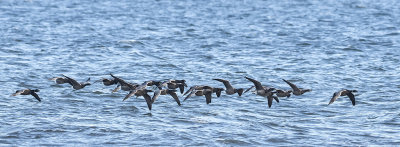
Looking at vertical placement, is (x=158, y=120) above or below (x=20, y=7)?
below

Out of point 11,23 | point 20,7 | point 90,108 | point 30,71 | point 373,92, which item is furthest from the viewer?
point 20,7

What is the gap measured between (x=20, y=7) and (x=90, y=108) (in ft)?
154

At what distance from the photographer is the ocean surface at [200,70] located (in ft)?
78.8

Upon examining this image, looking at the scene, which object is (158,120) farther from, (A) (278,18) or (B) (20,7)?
(B) (20,7)

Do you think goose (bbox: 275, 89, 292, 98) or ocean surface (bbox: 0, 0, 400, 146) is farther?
goose (bbox: 275, 89, 292, 98)

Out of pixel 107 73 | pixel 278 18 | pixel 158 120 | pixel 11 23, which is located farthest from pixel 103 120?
pixel 278 18

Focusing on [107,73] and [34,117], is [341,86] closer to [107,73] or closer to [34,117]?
[107,73]

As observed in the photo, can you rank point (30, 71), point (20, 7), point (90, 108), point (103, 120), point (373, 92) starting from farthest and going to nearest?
point (20, 7) → point (30, 71) → point (373, 92) → point (90, 108) → point (103, 120)

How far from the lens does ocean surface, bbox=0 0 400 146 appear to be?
2402 cm

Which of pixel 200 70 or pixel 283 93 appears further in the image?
pixel 200 70

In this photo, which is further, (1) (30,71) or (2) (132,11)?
(2) (132,11)

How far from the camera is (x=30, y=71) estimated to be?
35.8 meters

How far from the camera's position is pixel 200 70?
122 feet

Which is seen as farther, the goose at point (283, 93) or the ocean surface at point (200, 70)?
the goose at point (283, 93)
